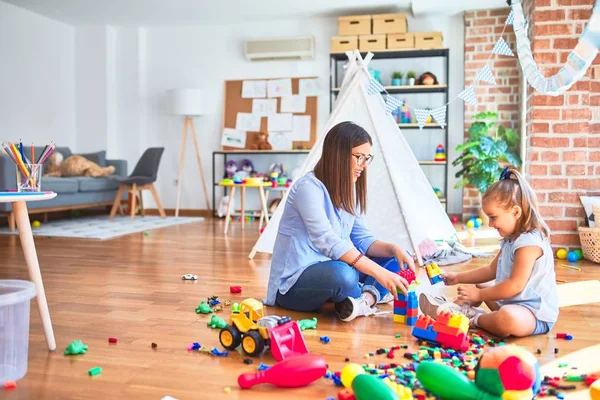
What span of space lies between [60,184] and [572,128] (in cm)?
439

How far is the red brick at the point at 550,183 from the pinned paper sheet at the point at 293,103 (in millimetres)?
3462

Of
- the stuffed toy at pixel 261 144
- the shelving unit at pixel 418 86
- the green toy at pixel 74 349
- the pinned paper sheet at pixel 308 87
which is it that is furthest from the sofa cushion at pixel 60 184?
the green toy at pixel 74 349

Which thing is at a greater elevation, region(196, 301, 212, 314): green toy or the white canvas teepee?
the white canvas teepee

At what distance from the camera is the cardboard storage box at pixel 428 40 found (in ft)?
20.2

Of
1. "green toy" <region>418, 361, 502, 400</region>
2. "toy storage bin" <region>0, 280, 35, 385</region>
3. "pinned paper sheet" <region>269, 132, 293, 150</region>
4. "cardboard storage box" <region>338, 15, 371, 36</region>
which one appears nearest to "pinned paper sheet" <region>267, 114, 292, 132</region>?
"pinned paper sheet" <region>269, 132, 293, 150</region>

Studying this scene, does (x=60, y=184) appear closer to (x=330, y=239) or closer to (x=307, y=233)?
(x=307, y=233)

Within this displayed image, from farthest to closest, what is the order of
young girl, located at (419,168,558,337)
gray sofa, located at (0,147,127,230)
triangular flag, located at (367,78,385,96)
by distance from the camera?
gray sofa, located at (0,147,127,230) → triangular flag, located at (367,78,385,96) → young girl, located at (419,168,558,337)

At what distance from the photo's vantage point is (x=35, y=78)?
6695mm

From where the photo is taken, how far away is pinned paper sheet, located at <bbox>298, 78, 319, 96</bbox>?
269 inches

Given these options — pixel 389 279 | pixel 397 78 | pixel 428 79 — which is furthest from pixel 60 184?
pixel 389 279

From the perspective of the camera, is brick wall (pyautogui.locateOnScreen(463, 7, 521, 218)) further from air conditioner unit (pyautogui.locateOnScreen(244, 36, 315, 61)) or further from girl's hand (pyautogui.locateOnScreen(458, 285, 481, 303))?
girl's hand (pyautogui.locateOnScreen(458, 285, 481, 303))

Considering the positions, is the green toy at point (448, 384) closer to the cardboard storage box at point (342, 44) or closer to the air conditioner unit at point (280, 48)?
the cardboard storage box at point (342, 44)

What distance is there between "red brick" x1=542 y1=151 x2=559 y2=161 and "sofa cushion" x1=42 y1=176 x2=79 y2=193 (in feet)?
13.5

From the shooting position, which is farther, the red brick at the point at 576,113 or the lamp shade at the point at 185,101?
the lamp shade at the point at 185,101
